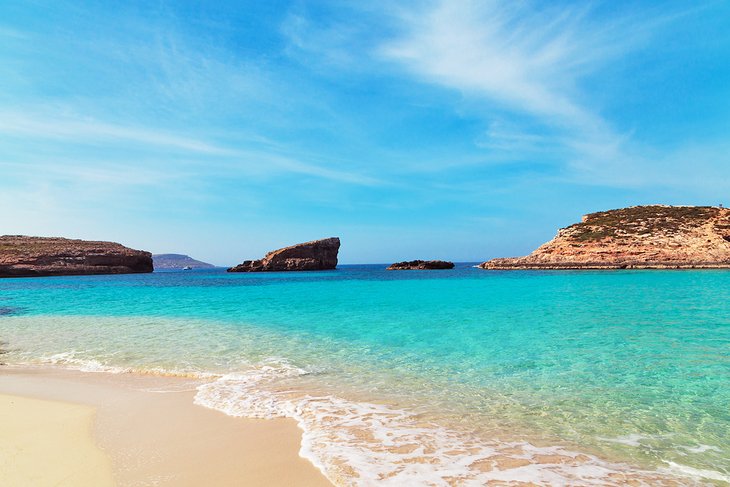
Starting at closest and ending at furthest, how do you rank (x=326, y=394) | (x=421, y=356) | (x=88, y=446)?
(x=88, y=446) < (x=326, y=394) < (x=421, y=356)

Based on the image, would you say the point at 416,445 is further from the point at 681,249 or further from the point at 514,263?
the point at 514,263

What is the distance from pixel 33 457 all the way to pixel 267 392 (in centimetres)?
326

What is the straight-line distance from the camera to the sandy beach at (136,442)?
3.92 meters

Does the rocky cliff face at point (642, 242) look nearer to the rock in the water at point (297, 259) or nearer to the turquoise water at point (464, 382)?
the rock in the water at point (297, 259)

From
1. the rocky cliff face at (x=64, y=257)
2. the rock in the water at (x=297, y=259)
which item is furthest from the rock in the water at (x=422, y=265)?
the rocky cliff face at (x=64, y=257)

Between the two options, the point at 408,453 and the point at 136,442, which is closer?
the point at 408,453

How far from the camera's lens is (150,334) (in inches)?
523

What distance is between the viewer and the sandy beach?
3924 mm

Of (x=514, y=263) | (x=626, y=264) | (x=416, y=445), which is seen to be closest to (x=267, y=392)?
(x=416, y=445)

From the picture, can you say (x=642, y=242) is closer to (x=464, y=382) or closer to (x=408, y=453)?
(x=464, y=382)

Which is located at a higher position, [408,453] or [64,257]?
[64,257]

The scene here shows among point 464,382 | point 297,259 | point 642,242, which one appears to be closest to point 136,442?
point 464,382

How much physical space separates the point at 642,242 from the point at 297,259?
76.5 meters

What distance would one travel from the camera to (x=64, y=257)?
8325 centimetres
